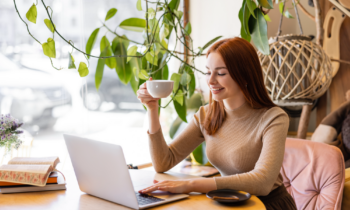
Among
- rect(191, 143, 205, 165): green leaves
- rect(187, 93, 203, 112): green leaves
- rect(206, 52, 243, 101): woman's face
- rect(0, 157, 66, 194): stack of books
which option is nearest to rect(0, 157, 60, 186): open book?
rect(0, 157, 66, 194): stack of books

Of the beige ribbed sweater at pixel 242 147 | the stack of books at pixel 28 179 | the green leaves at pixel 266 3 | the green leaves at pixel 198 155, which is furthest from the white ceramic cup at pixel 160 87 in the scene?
the green leaves at pixel 198 155

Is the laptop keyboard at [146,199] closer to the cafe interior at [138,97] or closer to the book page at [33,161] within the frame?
the cafe interior at [138,97]

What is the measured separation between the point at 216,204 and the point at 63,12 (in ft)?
5.81

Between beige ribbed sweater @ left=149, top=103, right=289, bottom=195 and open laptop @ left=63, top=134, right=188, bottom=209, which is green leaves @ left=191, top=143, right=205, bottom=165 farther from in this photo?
open laptop @ left=63, top=134, right=188, bottom=209

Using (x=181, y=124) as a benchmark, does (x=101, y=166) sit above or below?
above

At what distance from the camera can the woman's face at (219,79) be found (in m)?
1.31

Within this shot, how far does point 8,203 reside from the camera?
1038 mm

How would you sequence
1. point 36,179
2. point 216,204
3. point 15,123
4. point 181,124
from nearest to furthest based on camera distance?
point 216,204 < point 36,179 < point 15,123 < point 181,124

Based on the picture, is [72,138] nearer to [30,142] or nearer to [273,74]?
[30,142]

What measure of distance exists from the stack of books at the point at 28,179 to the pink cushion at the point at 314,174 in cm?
100

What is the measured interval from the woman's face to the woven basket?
612mm

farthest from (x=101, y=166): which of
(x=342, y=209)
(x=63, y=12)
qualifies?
(x=63, y=12)

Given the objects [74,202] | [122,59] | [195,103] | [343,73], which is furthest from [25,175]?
[343,73]

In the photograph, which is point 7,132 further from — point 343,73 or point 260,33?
point 343,73
